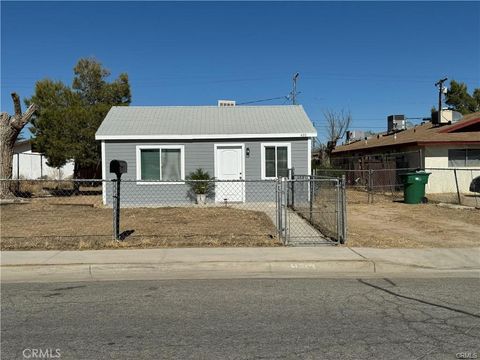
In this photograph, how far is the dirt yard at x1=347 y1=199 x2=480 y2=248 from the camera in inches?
392

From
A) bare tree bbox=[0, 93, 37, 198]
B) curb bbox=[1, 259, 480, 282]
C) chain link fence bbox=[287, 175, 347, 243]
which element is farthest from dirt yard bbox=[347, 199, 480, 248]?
bare tree bbox=[0, 93, 37, 198]

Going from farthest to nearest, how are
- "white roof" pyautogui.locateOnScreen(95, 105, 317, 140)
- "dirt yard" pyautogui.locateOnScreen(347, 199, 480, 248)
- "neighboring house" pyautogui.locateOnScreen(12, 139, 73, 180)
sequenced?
"neighboring house" pyautogui.locateOnScreen(12, 139, 73, 180) → "white roof" pyautogui.locateOnScreen(95, 105, 317, 140) → "dirt yard" pyautogui.locateOnScreen(347, 199, 480, 248)

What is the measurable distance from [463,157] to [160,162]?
14.7 m

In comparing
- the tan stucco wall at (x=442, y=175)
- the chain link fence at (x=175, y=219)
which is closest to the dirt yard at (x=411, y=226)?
the chain link fence at (x=175, y=219)

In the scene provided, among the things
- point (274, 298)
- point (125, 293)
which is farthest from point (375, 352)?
point (125, 293)

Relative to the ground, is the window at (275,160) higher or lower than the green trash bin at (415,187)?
higher

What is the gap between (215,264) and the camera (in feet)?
25.7

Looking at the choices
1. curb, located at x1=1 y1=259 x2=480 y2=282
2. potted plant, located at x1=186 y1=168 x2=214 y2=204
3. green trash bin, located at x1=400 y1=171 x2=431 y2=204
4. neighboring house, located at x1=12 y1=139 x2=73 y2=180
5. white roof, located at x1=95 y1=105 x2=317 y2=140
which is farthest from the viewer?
neighboring house, located at x1=12 y1=139 x2=73 y2=180

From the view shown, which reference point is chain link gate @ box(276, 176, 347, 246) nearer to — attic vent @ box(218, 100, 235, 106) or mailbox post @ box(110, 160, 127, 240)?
mailbox post @ box(110, 160, 127, 240)

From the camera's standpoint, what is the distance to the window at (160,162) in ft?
58.0

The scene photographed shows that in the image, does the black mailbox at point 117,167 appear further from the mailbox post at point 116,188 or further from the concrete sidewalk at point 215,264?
the concrete sidewalk at point 215,264

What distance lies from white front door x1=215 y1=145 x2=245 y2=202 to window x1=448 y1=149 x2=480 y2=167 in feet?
37.1

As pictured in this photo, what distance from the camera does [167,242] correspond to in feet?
32.1

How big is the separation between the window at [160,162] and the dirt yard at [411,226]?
253 inches
